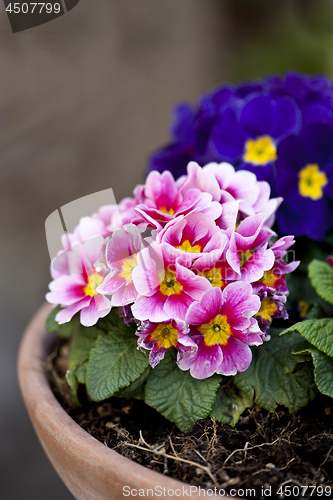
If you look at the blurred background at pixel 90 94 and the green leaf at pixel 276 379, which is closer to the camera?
the green leaf at pixel 276 379

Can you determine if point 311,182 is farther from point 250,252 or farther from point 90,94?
point 90,94

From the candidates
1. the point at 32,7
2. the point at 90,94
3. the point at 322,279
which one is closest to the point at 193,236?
the point at 322,279

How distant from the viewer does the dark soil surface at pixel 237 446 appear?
0.53 meters

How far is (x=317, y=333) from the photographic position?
617 millimetres

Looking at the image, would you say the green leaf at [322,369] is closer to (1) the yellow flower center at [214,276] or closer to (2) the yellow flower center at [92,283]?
(1) the yellow flower center at [214,276]

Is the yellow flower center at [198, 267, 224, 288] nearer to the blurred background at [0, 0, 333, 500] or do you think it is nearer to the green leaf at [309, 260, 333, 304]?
the green leaf at [309, 260, 333, 304]

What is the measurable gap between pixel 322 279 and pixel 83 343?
1.31 ft

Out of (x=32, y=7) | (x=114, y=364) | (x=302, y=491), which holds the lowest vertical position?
(x=302, y=491)

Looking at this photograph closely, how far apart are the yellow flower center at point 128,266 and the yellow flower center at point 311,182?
41cm

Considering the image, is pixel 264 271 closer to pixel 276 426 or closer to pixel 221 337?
pixel 221 337

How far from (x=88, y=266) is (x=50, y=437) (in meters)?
0.24

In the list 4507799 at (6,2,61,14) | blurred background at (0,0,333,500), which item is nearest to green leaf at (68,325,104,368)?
4507799 at (6,2,61,14)

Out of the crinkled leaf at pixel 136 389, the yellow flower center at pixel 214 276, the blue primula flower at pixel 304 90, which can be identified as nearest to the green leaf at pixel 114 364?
the crinkled leaf at pixel 136 389

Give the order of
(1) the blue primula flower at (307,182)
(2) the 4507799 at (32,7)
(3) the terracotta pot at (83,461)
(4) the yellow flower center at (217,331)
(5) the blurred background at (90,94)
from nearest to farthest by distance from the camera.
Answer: (3) the terracotta pot at (83,461), (4) the yellow flower center at (217,331), (1) the blue primula flower at (307,182), (2) the 4507799 at (32,7), (5) the blurred background at (90,94)
